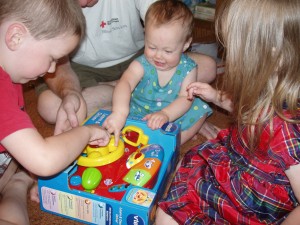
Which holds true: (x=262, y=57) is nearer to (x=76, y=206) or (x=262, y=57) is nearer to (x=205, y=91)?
(x=205, y=91)

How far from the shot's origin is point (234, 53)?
83 centimetres

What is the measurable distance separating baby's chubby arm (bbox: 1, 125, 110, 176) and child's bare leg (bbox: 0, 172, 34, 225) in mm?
160

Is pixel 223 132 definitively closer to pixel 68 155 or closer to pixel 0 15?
pixel 68 155

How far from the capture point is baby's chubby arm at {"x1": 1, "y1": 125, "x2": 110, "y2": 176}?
2.52 ft

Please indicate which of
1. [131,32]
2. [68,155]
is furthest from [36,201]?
[131,32]

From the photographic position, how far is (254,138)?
2.85ft

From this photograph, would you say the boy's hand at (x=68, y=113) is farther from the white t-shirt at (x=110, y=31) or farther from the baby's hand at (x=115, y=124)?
the white t-shirt at (x=110, y=31)

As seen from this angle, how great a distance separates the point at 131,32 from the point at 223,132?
1.74 feet

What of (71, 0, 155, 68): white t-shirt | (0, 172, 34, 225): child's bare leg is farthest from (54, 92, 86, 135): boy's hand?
(71, 0, 155, 68): white t-shirt

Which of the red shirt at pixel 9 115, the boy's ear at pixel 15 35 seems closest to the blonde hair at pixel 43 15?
the boy's ear at pixel 15 35

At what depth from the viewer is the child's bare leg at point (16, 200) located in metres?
0.93

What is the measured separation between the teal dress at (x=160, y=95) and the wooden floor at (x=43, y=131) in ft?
0.34

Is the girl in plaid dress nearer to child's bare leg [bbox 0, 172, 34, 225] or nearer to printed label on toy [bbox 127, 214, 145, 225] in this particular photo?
printed label on toy [bbox 127, 214, 145, 225]

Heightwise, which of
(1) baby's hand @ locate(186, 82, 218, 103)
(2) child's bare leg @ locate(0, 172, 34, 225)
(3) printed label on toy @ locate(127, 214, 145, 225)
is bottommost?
(2) child's bare leg @ locate(0, 172, 34, 225)
